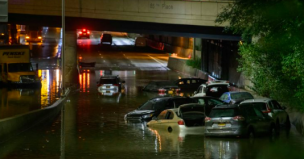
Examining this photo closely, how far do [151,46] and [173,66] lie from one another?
115 ft

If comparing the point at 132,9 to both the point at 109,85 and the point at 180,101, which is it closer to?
the point at 109,85

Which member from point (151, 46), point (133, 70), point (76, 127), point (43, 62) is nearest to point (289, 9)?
point (76, 127)

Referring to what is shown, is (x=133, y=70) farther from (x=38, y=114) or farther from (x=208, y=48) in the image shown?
(x=38, y=114)

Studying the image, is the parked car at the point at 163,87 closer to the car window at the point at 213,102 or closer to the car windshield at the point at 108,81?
the car windshield at the point at 108,81

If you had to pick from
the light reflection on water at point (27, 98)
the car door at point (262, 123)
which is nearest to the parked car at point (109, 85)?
the light reflection on water at point (27, 98)

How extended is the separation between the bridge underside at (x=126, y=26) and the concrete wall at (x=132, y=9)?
1.04 metres

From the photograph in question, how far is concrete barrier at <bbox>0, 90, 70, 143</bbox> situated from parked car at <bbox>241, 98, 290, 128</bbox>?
9.38m

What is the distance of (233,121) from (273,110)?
459 cm

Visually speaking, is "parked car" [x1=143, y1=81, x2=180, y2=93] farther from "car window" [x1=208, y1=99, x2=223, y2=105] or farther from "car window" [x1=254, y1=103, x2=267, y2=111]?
"car window" [x1=254, y1=103, x2=267, y2=111]

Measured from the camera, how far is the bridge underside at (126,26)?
46709mm

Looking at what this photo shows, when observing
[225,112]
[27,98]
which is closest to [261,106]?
[225,112]

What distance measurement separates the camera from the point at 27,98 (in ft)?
133

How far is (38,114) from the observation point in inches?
1061

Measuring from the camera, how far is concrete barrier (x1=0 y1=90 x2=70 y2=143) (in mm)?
20359
